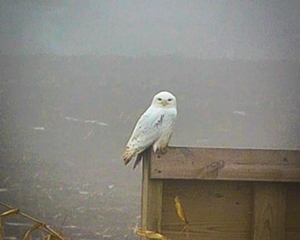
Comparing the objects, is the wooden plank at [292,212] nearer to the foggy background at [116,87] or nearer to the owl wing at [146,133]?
the owl wing at [146,133]

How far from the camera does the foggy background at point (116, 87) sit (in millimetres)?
1343

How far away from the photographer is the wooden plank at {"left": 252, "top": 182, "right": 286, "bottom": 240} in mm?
772

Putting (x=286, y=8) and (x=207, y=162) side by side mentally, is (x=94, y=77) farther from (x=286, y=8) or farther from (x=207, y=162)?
(x=207, y=162)

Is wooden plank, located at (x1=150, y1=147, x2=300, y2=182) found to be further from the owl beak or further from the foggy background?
the foggy background

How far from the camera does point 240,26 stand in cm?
135

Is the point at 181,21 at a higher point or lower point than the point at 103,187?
higher

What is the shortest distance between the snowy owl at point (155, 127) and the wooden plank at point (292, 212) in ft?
0.84

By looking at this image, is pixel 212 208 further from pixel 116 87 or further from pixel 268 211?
pixel 116 87

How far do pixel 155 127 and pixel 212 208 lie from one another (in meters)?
0.27

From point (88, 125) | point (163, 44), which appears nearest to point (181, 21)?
point (163, 44)

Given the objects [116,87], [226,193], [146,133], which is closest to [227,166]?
[226,193]

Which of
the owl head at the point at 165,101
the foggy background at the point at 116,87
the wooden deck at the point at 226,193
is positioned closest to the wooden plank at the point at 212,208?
the wooden deck at the point at 226,193

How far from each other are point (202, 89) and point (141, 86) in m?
0.17

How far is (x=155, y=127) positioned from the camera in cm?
100
